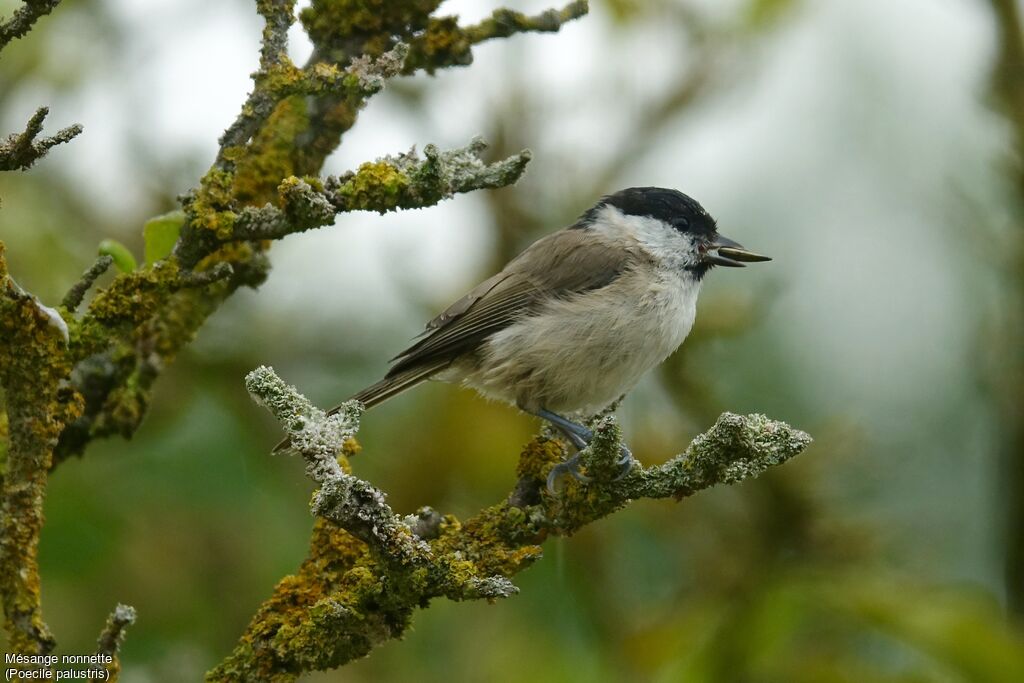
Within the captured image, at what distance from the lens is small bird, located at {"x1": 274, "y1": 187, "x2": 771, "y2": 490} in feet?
11.4

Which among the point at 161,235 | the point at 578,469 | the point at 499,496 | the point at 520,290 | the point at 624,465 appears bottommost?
the point at 624,465

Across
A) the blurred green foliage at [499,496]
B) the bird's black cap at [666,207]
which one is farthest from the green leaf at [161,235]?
the bird's black cap at [666,207]

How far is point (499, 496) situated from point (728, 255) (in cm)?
117

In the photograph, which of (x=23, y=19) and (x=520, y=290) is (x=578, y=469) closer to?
(x=23, y=19)

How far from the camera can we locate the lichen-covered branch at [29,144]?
5.86 feet

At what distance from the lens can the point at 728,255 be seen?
12.9 ft

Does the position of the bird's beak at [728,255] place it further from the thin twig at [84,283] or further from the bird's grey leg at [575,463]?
the thin twig at [84,283]

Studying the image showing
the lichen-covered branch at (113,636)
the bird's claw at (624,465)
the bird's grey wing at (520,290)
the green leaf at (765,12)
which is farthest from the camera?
the green leaf at (765,12)

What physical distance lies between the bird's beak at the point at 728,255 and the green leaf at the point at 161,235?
203 cm

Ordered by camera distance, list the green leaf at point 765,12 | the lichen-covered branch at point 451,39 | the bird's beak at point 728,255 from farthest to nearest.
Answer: the green leaf at point 765,12 < the bird's beak at point 728,255 < the lichen-covered branch at point 451,39

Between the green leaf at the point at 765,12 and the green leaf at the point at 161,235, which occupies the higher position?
the green leaf at the point at 765,12

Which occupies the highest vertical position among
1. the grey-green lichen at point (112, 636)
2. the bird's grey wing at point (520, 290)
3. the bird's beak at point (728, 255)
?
the bird's beak at point (728, 255)

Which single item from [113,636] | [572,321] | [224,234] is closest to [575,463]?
[224,234]

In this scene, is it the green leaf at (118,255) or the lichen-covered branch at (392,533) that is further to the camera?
the green leaf at (118,255)
